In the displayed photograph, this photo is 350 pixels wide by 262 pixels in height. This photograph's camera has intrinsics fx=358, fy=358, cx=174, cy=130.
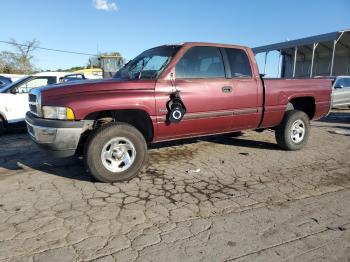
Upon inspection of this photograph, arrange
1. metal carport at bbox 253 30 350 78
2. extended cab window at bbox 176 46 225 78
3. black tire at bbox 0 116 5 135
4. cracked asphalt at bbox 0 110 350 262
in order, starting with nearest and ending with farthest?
cracked asphalt at bbox 0 110 350 262 → extended cab window at bbox 176 46 225 78 → black tire at bbox 0 116 5 135 → metal carport at bbox 253 30 350 78

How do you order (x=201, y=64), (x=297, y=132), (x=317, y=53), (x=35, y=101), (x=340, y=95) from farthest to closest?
1. (x=317, y=53)
2. (x=340, y=95)
3. (x=297, y=132)
4. (x=201, y=64)
5. (x=35, y=101)

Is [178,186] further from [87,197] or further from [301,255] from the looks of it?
[301,255]

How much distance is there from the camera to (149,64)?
574 centimetres

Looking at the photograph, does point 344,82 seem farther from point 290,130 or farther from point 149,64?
point 149,64

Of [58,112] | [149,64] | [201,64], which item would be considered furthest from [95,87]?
[201,64]

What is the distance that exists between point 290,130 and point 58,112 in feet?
14.2

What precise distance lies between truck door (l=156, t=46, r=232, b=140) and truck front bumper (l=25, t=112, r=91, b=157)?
3.92 ft

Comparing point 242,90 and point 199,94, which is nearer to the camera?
point 199,94

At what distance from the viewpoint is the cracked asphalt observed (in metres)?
3.11

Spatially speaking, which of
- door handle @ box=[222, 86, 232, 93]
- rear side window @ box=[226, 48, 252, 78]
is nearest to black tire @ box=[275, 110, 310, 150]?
rear side window @ box=[226, 48, 252, 78]

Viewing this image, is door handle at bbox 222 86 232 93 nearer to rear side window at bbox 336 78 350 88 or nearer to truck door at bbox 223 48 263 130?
truck door at bbox 223 48 263 130

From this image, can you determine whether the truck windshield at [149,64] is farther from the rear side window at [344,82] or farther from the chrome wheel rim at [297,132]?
the rear side window at [344,82]

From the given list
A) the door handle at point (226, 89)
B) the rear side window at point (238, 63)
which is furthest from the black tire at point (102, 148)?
the rear side window at point (238, 63)

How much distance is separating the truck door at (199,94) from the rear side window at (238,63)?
0.21 m
